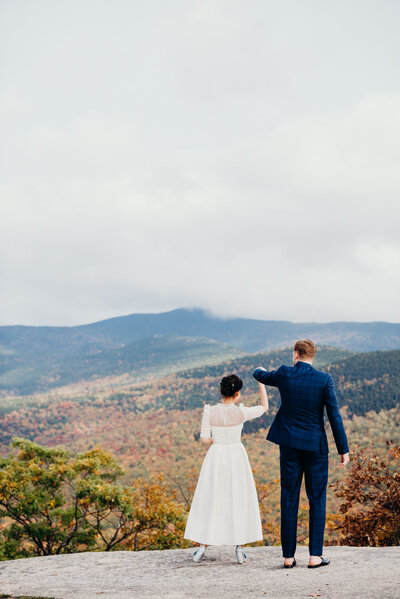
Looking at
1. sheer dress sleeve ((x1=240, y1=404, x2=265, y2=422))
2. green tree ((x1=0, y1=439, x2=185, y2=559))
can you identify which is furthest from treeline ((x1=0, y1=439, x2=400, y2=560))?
sheer dress sleeve ((x1=240, y1=404, x2=265, y2=422))

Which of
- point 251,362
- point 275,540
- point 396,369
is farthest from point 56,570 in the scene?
point 251,362

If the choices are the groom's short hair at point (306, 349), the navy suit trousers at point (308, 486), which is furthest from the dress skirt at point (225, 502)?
the groom's short hair at point (306, 349)

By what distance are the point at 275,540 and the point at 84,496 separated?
14354 mm

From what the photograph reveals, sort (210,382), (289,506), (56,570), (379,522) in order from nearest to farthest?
(289,506)
(56,570)
(379,522)
(210,382)

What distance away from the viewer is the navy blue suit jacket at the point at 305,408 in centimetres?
633

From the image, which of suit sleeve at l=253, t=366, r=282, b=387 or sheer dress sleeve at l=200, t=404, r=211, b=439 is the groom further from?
sheer dress sleeve at l=200, t=404, r=211, b=439

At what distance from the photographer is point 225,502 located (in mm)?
7168

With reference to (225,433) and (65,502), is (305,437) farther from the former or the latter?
(65,502)

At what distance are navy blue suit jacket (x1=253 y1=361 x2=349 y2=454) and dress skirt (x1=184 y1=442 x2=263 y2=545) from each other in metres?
1.06

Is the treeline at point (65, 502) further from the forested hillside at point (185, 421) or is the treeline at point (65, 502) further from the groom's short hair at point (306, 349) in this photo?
the groom's short hair at point (306, 349)

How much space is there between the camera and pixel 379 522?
13.7 m

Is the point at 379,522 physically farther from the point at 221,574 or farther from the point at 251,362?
the point at 251,362

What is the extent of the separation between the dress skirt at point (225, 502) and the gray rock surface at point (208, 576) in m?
0.44

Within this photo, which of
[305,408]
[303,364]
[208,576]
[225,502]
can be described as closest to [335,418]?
[305,408]
